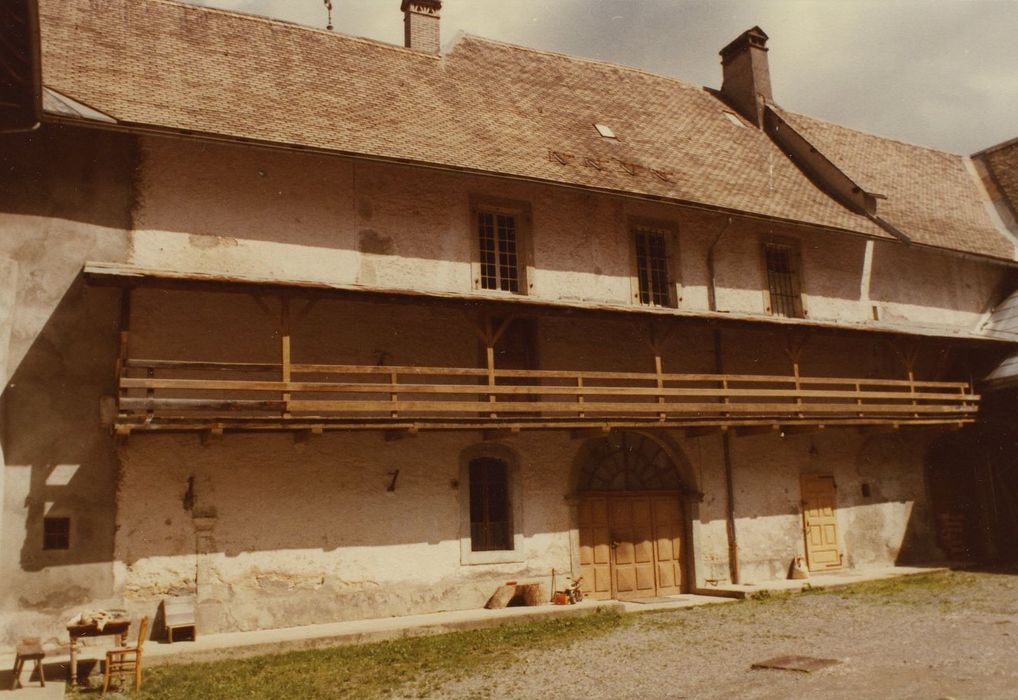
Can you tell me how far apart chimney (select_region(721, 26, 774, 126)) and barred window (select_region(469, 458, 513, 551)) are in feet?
43.1

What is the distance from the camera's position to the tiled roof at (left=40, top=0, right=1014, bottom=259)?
1496 cm

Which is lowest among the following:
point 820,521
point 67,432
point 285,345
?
point 820,521

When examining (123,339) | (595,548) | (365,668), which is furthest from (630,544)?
(123,339)

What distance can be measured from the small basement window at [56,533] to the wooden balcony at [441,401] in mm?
1866

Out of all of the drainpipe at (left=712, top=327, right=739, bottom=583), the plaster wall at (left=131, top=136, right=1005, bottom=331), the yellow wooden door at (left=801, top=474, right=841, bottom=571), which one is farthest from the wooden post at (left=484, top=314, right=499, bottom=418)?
the yellow wooden door at (left=801, top=474, right=841, bottom=571)

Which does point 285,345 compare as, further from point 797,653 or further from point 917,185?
point 917,185

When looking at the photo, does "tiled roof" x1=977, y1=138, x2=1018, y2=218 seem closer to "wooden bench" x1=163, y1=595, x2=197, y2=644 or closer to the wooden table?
"wooden bench" x1=163, y1=595, x2=197, y2=644

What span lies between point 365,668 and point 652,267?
1076 cm

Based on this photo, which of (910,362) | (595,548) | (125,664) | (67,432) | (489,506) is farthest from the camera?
(910,362)

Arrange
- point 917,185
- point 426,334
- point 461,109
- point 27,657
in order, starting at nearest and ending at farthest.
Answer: point 27,657
point 426,334
point 461,109
point 917,185

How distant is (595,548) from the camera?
55.8ft

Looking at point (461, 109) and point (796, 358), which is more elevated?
point (461, 109)

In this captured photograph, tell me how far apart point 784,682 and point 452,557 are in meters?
7.26

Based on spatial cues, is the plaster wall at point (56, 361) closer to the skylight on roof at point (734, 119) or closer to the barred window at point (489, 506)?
the barred window at point (489, 506)
